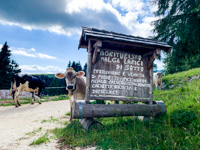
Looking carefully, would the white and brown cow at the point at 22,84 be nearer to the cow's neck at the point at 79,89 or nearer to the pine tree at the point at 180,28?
the cow's neck at the point at 79,89

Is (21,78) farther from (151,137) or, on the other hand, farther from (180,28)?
(180,28)

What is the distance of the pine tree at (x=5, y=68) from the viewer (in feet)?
83.3

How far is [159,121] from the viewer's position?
14.7 feet

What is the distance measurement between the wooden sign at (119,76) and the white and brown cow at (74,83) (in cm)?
137

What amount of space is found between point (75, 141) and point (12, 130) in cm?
273

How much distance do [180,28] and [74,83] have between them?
807 cm

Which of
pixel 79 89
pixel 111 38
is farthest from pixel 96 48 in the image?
pixel 79 89

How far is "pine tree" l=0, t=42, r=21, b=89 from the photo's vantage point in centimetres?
2539

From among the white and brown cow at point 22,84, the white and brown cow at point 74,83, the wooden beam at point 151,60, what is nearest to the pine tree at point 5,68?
the white and brown cow at point 22,84

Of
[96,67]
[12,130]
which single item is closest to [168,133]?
[96,67]

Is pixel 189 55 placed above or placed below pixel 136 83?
above

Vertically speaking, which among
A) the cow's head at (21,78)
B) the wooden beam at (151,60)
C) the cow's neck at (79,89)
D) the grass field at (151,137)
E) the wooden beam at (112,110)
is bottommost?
the grass field at (151,137)

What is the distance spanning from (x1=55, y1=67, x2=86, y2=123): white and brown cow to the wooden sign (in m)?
1.37

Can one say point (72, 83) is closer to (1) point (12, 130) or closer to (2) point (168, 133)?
(1) point (12, 130)
